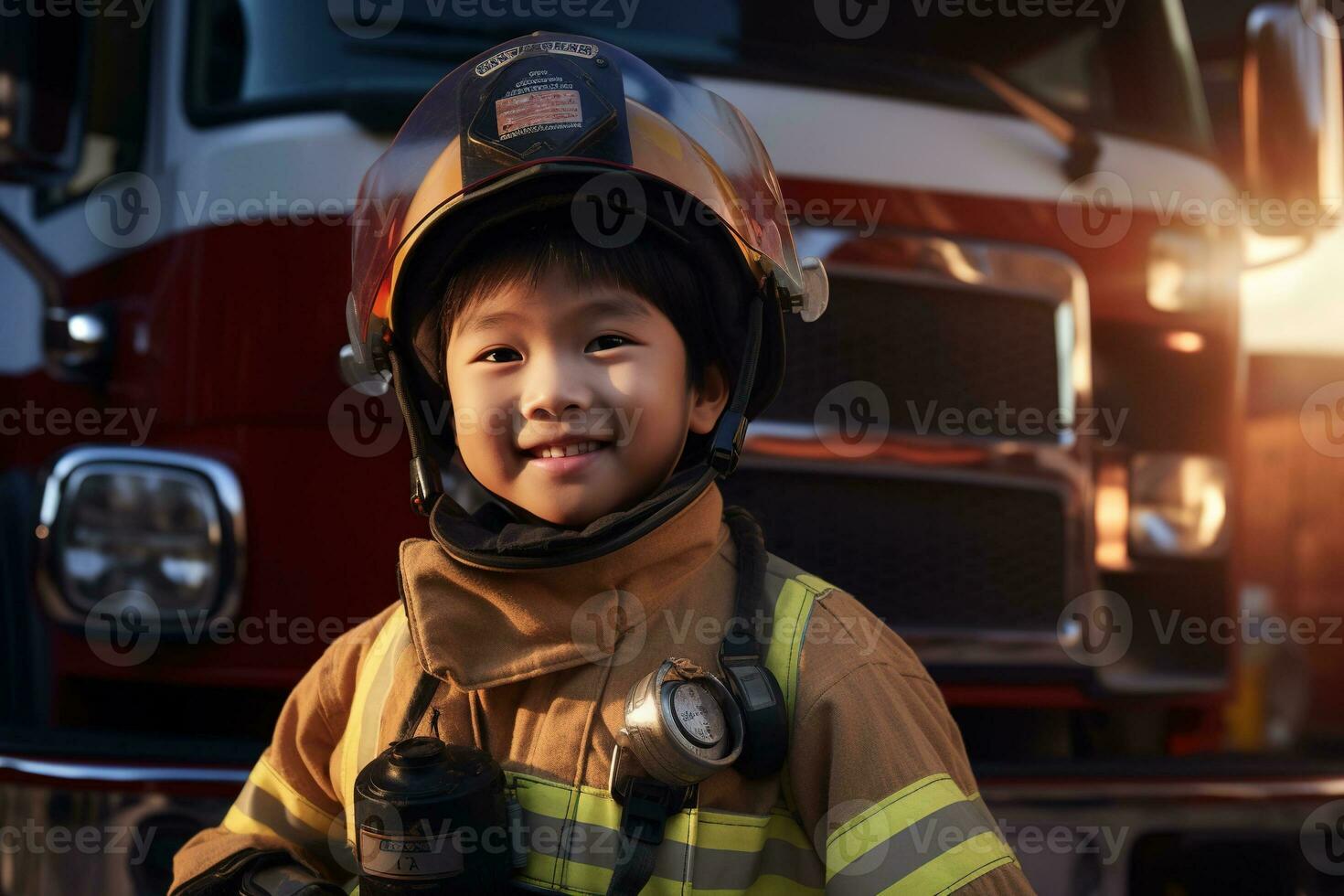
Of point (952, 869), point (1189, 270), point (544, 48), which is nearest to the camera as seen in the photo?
point (952, 869)

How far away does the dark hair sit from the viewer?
5.11ft

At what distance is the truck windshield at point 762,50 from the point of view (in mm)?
2348

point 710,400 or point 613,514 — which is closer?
point 613,514

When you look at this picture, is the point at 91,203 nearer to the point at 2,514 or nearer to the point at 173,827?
the point at 2,514

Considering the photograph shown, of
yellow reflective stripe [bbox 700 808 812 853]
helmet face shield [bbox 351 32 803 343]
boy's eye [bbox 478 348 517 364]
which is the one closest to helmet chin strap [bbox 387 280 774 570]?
helmet face shield [bbox 351 32 803 343]

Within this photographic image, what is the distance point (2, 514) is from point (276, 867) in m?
1.12

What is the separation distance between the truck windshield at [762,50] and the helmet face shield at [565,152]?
505 millimetres

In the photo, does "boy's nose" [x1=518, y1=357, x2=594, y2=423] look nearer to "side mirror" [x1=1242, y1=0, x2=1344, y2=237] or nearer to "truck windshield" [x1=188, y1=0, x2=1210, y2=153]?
"truck windshield" [x1=188, y1=0, x2=1210, y2=153]

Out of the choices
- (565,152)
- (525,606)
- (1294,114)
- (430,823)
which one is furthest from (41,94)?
(1294,114)

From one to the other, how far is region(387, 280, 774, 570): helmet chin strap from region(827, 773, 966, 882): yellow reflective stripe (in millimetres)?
410

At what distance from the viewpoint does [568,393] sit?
1.50 m

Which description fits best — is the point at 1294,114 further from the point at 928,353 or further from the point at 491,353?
the point at 491,353

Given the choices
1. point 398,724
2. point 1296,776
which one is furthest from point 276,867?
point 1296,776

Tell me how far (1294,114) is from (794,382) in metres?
1.41
